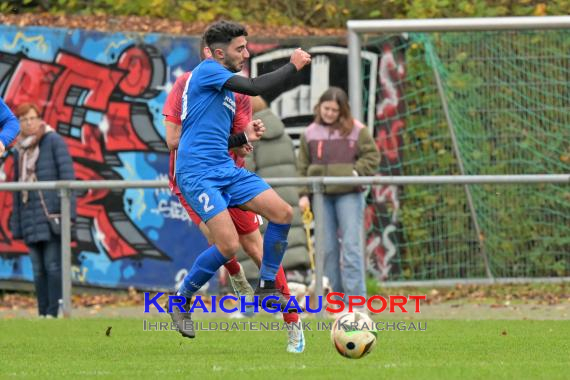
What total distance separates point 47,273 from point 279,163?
8.47ft

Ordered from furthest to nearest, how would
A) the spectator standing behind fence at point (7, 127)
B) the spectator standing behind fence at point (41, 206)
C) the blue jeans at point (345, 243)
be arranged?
1. the spectator standing behind fence at point (41, 206)
2. the blue jeans at point (345, 243)
3. the spectator standing behind fence at point (7, 127)

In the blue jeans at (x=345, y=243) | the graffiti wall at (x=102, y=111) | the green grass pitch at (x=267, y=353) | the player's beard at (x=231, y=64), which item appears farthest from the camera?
the graffiti wall at (x=102, y=111)

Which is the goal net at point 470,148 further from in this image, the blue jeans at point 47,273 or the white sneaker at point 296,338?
the white sneaker at point 296,338

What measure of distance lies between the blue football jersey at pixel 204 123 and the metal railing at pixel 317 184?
11.7 feet

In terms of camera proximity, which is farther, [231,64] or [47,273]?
[47,273]

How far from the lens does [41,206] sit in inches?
600

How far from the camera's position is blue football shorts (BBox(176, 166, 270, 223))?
10.6m

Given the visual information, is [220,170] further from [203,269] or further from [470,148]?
[470,148]

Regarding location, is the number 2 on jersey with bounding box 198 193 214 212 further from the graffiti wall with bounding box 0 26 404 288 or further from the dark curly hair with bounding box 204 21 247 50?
the graffiti wall with bounding box 0 26 404 288

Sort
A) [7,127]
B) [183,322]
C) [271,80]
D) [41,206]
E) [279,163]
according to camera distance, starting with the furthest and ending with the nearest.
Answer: [279,163] → [41,206] → [7,127] → [183,322] → [271,80]

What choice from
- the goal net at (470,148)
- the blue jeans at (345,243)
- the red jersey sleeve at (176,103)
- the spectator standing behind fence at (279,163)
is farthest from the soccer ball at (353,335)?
the goal net at (470,148)

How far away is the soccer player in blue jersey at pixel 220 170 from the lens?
10.6 metres

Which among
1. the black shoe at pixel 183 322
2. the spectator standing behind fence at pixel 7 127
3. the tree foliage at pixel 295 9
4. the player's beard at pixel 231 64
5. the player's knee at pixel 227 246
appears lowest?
the black shoe at pixel 183 322

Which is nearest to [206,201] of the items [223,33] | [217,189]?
[217,189]
